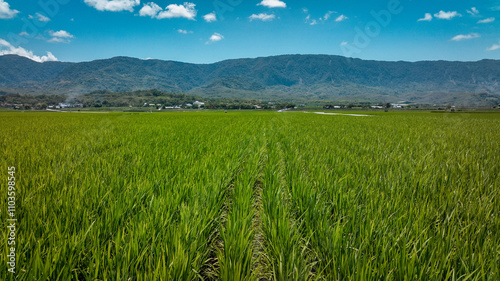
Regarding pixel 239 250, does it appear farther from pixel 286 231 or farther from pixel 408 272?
pixel 408 272

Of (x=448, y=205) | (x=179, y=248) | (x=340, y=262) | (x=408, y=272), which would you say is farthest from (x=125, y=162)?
(x=448, y=205)

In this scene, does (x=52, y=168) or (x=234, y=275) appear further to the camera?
(x=52, y=168)

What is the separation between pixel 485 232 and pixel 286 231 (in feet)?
5.16

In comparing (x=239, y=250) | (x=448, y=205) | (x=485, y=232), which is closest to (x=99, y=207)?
(x=239, y=250)

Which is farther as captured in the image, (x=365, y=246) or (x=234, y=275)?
(x=365, y=246)

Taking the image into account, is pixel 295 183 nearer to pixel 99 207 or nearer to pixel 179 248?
pixel 179 248

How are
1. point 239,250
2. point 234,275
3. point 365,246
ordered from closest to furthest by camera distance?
point 234,275 → point 365,246 → point 239,250

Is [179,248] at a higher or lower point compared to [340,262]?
higher

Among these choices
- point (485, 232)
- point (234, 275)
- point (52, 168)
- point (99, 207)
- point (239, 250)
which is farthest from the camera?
point (52, 168)

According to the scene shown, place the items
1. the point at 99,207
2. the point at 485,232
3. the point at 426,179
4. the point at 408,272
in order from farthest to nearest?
the point at 426,179, the point at 99,207, the point at 485,232, the point at 408,272

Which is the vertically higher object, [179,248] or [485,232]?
[179,248]

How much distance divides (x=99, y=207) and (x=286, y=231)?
6.23 feet

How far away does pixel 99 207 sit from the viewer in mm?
2389

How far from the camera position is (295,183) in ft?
10.4
